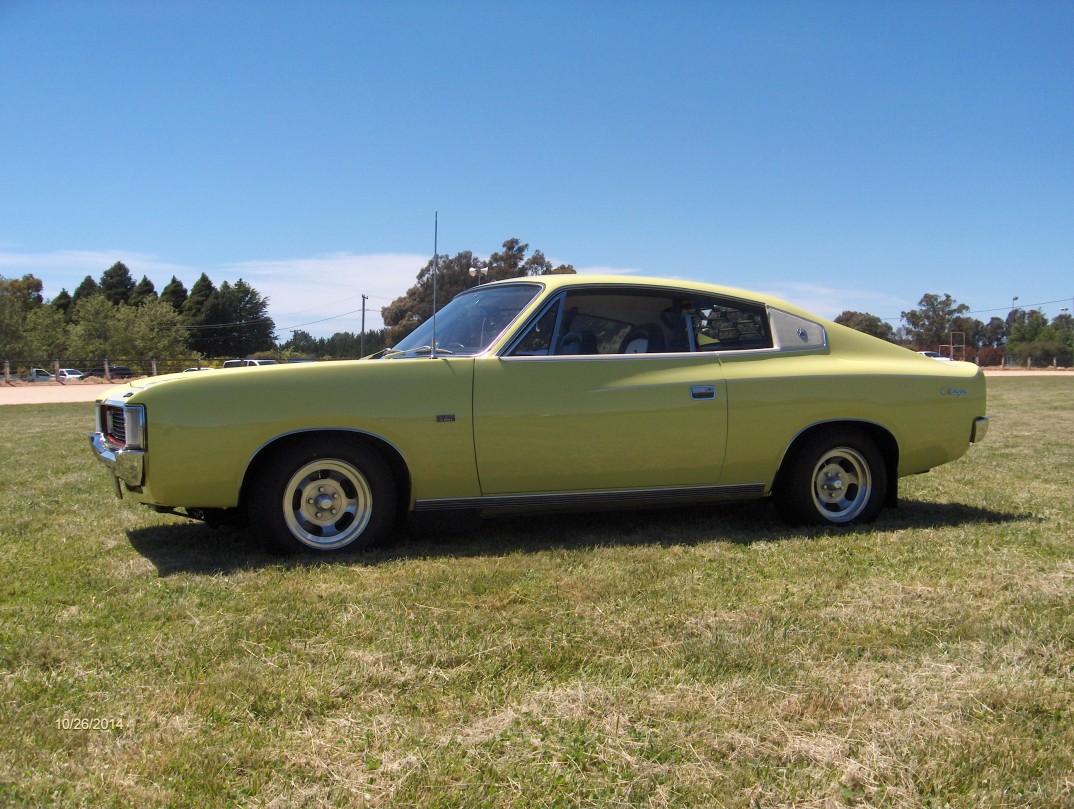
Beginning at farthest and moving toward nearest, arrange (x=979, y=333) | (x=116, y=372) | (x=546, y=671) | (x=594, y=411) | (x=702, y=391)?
(x=979, y=333) → (x=116, y=372) → (x=702, y=391) → (x=594, y=411) → (x=546, y=671)

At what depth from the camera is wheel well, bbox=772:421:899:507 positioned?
5.30m

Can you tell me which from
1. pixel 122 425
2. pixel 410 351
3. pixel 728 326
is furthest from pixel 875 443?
pixel 122 425

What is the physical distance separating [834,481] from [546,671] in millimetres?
3073

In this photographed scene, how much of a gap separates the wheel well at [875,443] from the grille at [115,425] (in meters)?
3.69

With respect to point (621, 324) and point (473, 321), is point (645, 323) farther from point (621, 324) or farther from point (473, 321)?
point (473, 321)

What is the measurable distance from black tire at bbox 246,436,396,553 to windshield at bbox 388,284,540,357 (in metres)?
0.84

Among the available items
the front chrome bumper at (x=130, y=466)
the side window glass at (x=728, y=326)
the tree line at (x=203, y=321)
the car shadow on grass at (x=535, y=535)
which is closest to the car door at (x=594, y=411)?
the side window glass at (x=728, y=326)

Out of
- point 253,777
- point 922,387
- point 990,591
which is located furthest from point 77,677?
point 922,387

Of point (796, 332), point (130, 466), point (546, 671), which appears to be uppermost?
point (796, 332)

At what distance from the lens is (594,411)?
4824mm

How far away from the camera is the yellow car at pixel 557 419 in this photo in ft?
14.5

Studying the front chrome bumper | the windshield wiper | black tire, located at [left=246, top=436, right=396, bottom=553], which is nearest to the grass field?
black tire, located at [left=246, top=436, right=396, bottom=553]

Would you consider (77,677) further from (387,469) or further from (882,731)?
(882,731)

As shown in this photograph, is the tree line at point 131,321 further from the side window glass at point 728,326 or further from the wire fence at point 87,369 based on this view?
the side window glass at point 728,326
